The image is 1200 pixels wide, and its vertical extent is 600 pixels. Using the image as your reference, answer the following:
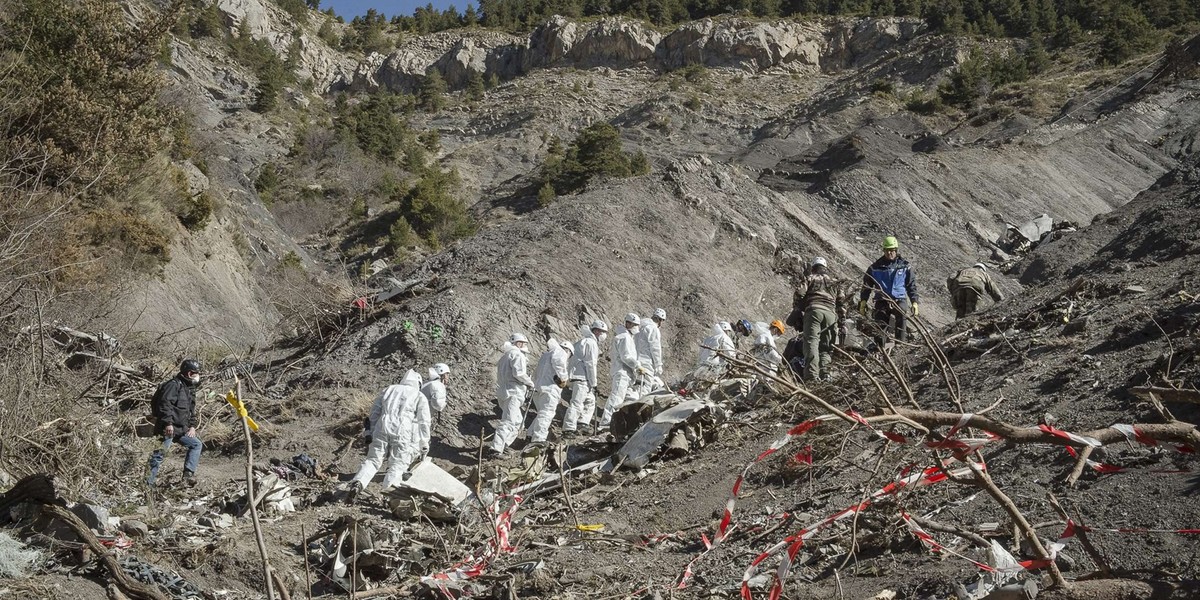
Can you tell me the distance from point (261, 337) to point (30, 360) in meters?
9.76

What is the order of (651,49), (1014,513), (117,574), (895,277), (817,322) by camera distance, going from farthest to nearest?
(651,49), (895,277), (817,322), (117,574), (1014,513)

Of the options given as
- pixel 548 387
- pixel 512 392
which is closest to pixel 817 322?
pixel 548 387

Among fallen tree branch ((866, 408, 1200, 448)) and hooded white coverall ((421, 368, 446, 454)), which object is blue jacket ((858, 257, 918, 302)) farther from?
fallen tree branch ((866, 408, 1200, 448))

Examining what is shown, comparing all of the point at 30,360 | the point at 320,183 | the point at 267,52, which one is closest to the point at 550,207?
the point at 30,360

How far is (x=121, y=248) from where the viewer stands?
17.3 metres

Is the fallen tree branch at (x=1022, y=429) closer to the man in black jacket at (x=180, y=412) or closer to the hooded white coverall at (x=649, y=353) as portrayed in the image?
the man in black jacket at (x=180, y=412)

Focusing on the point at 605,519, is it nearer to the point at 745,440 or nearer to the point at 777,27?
the point at 745,440

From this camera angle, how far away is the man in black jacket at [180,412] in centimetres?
917

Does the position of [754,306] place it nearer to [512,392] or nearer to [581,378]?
[581,378]

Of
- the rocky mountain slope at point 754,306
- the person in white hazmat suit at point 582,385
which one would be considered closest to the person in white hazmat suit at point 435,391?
the rocky mountain slope at point 754,306

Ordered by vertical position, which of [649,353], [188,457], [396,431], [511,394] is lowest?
[649,353]

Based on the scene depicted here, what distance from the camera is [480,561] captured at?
6.58 metres

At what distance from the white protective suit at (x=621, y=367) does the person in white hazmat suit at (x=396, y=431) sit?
12.6ft

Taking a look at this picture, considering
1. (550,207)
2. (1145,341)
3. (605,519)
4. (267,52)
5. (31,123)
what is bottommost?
(605,519)
